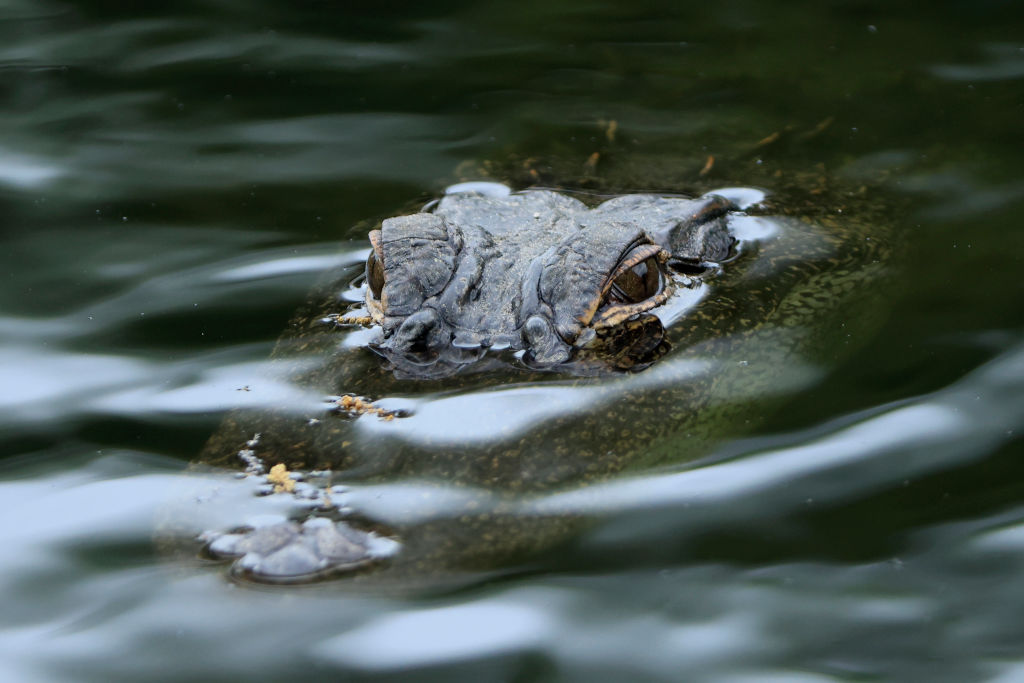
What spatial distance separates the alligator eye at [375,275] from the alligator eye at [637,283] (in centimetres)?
87

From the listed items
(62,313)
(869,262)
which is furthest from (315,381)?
(869,262)

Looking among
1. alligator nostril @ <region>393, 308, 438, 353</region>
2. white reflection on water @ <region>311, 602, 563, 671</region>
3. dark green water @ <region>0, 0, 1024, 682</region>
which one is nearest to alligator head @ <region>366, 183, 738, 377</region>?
alligator nostril @ <region>393, 308, 438, 353</region>

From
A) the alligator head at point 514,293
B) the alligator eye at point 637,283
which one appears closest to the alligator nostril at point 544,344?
the alligator head at point 514,293

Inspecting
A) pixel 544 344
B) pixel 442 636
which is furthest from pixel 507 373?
pixel 442 636

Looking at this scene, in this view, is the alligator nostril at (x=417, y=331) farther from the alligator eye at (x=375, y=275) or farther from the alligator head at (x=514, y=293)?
the alligator eye at (x=375, y=275)

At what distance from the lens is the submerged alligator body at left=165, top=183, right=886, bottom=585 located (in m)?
2.97

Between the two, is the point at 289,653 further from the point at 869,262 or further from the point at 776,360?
the point at 869,262

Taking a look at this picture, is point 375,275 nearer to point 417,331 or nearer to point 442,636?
point 417,331

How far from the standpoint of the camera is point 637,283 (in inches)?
150

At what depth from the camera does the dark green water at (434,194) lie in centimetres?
277

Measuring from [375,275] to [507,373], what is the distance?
713 mm

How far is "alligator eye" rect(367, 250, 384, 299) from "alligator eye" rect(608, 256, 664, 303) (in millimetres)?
867

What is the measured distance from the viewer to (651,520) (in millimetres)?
3182

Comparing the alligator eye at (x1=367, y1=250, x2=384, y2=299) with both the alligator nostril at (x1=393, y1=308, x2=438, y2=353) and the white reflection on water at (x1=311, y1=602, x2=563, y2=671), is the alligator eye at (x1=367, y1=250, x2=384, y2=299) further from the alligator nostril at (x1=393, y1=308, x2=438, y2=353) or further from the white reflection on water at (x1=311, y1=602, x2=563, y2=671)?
the white reflection on water at (x1=311, y1=602, x2=563, y2=671)
